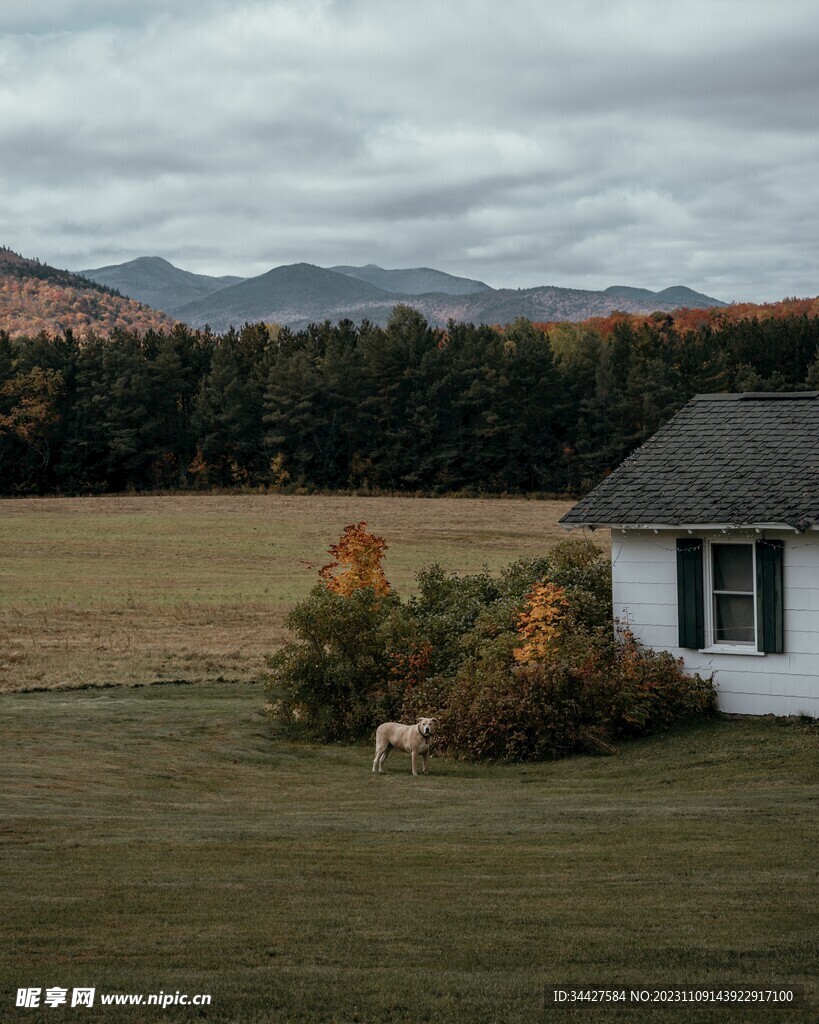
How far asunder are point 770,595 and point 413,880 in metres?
9.66

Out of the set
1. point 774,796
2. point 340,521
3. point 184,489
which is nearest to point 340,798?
point 774,796

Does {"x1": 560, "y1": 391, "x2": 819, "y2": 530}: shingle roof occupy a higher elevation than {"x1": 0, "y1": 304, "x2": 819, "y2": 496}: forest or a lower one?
lower

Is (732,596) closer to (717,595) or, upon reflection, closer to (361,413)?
(717,595)

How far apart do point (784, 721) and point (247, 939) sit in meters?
11.7

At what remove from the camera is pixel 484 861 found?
10.7 metres

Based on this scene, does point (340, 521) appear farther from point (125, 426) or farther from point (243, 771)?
point (243, 771)

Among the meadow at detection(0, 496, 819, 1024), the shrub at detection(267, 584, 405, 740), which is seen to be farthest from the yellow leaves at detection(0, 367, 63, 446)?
the shrub at detection(267, 584, 405, 740)

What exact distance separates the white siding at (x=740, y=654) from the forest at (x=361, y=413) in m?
66.0

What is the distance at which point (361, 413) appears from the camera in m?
89.1

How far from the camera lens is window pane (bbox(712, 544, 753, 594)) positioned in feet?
60.2

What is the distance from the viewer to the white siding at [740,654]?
17.7m

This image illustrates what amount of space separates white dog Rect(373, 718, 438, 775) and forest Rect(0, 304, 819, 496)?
223 feet

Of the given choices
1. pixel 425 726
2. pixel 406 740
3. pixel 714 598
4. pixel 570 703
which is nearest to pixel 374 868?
pixel 425 726

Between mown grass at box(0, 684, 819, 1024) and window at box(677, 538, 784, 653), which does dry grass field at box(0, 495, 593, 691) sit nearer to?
window at box(677, 538, 784, 653)
